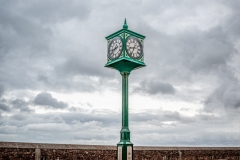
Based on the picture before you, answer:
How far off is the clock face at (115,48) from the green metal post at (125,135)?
0.62 m

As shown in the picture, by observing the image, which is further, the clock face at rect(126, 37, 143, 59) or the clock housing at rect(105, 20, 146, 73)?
the clock face at rect(126, 37, 143, 59)

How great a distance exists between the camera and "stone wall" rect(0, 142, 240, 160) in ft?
32.6

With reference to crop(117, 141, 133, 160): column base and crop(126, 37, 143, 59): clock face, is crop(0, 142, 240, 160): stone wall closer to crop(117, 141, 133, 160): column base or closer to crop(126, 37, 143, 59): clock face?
crop(117, 141, 133, 160): column base

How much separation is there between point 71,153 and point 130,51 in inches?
170

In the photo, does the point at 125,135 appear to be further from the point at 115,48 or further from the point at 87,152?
the point at 87,152

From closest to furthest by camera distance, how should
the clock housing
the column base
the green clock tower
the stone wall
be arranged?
the column base, the green clock tower, the clock housing, the stone wall

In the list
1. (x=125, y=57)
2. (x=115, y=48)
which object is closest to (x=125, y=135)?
(x=125, y=57)

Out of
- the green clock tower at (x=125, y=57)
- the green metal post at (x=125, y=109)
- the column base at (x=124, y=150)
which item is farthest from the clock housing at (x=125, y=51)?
the column base at (x=124, y=150)

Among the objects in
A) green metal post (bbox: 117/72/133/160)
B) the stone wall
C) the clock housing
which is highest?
the clock housing

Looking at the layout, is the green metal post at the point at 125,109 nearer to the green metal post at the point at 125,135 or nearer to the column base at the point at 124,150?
the green metal post at the point at 125,135

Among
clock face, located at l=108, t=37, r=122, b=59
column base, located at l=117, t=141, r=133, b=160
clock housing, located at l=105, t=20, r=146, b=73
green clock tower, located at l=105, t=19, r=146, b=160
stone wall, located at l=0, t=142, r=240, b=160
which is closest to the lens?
column base, located at l=117, t=141, r=133, b=160

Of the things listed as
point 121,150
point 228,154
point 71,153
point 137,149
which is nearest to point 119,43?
point 121,150

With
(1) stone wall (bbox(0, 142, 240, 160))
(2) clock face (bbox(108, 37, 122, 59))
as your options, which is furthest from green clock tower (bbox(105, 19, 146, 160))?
(1) stone wall (bbox(0, 142, 240, 160))

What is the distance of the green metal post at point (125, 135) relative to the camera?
29.0 feet
